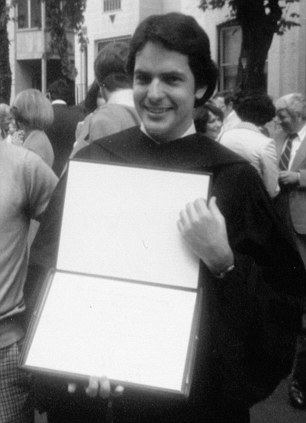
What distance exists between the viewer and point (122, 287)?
198cm

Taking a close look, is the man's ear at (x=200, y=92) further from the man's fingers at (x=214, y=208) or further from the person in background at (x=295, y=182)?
the person in background at (x=295, y=182)

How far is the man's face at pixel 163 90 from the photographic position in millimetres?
2135

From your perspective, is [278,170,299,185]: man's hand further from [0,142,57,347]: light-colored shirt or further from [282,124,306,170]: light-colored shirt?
[0,142,57,347]: light-colored shirt

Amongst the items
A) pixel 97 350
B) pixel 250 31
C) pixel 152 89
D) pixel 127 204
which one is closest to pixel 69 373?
pixel 97 350

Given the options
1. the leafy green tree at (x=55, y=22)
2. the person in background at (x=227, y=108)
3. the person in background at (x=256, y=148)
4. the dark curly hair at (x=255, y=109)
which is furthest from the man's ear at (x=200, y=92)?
the leafy green tree at (x=55, y=22)

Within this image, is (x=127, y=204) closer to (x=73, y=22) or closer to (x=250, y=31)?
(x=250, y=31)

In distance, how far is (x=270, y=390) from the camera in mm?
2047

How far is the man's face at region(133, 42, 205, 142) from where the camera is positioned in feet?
7.00

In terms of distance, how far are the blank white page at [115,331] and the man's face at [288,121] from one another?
453 centimetres

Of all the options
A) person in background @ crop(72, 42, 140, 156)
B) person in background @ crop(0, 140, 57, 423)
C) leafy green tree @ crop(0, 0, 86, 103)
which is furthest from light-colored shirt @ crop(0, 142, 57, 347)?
leafy green tree @ crop(0, 0, 86, 103)

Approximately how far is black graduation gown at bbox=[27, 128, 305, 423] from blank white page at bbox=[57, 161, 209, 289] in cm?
7

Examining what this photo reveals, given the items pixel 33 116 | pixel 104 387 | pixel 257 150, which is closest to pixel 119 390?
pixel 104 387

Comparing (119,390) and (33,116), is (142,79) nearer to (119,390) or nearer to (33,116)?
(119,390)

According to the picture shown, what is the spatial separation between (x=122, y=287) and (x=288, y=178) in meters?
3.82
